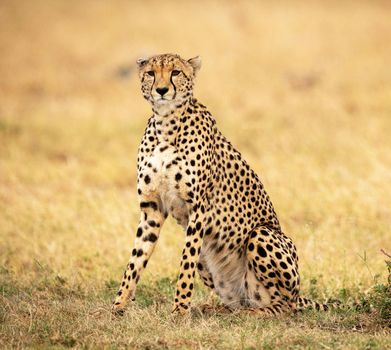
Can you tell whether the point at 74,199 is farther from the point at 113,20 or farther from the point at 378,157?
the point at 113,20

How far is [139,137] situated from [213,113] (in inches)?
64.4

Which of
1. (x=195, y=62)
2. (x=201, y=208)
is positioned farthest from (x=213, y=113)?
(x=201, y=208)

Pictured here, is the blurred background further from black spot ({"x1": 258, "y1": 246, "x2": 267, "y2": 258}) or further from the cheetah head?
the cheetah head

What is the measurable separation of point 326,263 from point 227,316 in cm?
132

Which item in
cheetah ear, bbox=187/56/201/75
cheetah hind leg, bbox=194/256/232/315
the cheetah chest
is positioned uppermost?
cheetah ear, bbox=187/56/201/75

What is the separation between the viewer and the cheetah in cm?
431

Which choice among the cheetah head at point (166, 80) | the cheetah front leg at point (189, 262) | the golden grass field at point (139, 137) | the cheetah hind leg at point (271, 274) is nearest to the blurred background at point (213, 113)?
the golden grass field at point (139, 137)

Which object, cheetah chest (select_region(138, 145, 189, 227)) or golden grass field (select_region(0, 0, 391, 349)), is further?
cheetah chest (select_region(138, 145, 189, 227))

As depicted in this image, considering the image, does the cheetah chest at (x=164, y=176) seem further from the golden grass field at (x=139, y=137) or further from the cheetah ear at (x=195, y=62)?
the golden grass field at (x=139, y=137)

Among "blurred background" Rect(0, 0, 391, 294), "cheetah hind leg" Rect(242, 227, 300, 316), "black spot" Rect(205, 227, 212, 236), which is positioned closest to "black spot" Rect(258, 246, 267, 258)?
"cheetah hind leg" Rect(242, 227, 300, 316)

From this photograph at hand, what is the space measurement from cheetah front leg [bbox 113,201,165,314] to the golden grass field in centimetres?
13

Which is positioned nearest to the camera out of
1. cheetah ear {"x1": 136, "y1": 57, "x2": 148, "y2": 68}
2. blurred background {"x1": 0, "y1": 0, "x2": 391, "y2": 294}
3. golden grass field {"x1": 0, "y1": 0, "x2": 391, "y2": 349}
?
golden grass field {"x1": 0, "y1": 0, "x2": 391, "y2": 349}

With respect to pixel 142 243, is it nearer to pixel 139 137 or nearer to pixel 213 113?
pixel 139 137

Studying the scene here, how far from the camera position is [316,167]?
345 inches
